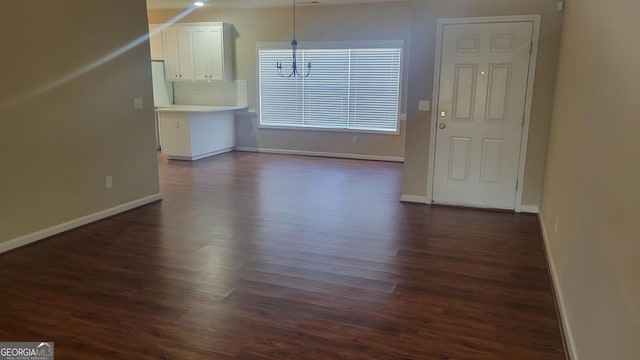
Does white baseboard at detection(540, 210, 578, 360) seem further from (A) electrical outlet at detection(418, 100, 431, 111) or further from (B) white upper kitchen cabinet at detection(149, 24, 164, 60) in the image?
(B) white upper kitchen cabinet at detection(149, 24, 164, 60)

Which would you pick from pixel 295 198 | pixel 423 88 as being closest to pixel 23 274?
pixel 295 198

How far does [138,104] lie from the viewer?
5.07m

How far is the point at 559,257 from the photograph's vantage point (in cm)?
310

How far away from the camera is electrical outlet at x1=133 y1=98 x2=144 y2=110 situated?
5.02 m

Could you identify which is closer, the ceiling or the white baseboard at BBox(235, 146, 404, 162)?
the ceiling

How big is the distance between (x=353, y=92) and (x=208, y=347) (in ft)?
21.3

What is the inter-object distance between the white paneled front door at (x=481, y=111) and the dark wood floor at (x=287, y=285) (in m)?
0.33

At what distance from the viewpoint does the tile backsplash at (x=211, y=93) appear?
9.05 meters

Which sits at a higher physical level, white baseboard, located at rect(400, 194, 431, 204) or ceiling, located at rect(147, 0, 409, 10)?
ceiling, located at rect(147, 0, 409, 10)

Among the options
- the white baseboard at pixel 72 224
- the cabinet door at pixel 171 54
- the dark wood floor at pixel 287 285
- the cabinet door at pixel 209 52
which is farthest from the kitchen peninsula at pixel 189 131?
the dark wood floor at pixel 287 285

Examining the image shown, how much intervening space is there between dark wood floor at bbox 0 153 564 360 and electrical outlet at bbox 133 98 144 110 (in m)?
1.12

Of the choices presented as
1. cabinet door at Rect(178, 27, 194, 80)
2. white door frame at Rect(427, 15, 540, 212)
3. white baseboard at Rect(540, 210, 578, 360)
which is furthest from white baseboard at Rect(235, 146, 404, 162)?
white baseboard at Rect(540, 210, 578, 360)

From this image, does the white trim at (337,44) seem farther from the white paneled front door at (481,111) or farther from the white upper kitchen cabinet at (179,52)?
the white paneled front door at (481,111)

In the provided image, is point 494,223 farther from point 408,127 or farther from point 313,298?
point 313,298
